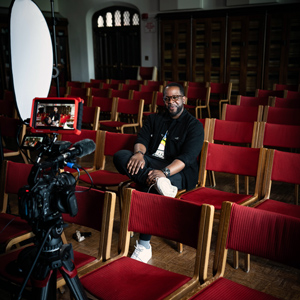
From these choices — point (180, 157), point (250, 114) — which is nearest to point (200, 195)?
point (180, 157)

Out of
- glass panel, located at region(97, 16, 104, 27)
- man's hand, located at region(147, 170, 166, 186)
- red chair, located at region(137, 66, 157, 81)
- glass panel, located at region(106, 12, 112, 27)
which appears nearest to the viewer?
man's hand, located at region(147, 170, 166, 186)

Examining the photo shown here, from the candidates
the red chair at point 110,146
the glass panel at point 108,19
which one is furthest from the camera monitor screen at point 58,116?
the glass panel at point 108,19

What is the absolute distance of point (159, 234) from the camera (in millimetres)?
1825

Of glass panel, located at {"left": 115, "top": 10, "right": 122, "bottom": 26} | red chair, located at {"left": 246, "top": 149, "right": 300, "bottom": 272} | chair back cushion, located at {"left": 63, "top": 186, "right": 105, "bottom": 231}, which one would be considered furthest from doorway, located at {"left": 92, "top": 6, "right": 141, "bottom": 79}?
Result: chair back cushion, located at {"left": 63, "top": 186, "right": 105, "bottom": 231}

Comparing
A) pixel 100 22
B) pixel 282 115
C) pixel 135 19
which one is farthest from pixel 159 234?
pixel 100 22

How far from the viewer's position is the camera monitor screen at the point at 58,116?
134 cm

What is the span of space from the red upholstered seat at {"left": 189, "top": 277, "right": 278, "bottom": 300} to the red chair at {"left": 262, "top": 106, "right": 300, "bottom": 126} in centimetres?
311

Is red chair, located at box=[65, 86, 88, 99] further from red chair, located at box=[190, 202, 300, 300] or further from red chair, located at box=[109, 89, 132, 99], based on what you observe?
red chair, located at box=[190, 202, 300, 300]

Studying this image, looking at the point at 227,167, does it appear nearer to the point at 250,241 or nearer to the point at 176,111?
the point at 176,111

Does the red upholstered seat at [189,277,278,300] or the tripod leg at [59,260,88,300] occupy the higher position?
the tripod leg at [59,260,88,300]

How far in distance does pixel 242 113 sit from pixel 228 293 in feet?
11.0

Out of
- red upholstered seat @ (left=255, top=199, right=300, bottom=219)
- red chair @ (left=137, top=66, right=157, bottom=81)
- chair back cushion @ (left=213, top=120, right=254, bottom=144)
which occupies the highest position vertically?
red chair @ (left=137, top=66, right=157, bottom=81)

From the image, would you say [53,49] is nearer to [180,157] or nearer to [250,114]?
[180,157]

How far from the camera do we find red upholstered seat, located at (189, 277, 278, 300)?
1501 mm
